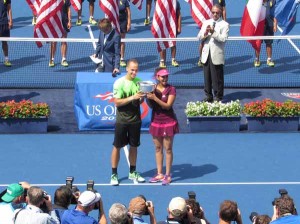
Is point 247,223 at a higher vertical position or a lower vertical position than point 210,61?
lower

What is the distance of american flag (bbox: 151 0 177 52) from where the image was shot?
22.9 meters

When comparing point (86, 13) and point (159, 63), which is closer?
point (159, 63)

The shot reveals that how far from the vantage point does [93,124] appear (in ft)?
63.1

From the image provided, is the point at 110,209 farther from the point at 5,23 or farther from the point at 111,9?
the point at 5,23

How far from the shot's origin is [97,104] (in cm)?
1906

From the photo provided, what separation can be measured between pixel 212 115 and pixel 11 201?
8295mm

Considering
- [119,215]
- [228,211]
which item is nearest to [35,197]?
[119,215]

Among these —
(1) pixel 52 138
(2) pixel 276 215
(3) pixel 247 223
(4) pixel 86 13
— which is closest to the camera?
(2) pixel 276 215

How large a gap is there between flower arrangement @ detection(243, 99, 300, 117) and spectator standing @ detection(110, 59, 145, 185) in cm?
392

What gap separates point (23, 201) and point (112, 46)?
8021 mm

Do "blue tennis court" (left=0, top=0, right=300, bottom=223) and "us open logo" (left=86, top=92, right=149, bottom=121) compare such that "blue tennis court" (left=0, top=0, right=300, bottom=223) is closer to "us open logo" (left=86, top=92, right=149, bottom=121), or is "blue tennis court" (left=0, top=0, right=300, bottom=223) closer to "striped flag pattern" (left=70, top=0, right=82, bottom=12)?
"us open logo" (left=86, top=92, right=149, bottom=121)

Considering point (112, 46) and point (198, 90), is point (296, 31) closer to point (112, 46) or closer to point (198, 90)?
point (198, 90)

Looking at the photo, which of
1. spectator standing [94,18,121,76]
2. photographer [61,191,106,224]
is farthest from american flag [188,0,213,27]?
photographer [61,191,106,224]

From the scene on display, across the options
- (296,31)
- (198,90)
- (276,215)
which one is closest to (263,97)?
(198,90)
